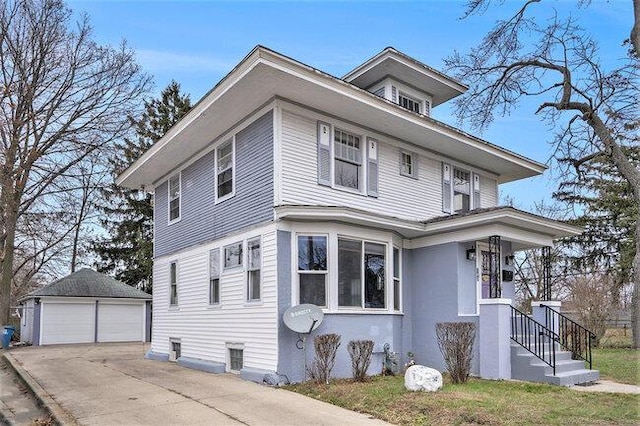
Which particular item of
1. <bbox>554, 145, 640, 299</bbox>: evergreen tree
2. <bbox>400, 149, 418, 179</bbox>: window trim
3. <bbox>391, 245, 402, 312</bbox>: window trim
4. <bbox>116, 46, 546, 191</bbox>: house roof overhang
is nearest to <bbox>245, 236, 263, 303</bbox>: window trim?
<bbox>116, 46, 546, 191</bbox>: house roof overhang

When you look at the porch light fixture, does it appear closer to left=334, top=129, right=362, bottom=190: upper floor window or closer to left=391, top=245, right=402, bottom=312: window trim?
left=391, top=245, right=402, bottom=312: window trim

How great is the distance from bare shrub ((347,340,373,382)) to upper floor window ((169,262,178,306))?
657 cm

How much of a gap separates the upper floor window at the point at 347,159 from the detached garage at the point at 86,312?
62.2 feet

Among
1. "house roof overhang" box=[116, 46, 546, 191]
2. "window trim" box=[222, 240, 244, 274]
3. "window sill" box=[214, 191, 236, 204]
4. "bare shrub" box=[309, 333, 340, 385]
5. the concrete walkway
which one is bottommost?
the concrete walkway

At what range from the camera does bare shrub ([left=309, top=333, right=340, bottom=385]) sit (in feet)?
30.7

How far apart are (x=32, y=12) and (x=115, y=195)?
14080mm

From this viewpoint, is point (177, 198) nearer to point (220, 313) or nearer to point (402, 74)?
point (220, 313)

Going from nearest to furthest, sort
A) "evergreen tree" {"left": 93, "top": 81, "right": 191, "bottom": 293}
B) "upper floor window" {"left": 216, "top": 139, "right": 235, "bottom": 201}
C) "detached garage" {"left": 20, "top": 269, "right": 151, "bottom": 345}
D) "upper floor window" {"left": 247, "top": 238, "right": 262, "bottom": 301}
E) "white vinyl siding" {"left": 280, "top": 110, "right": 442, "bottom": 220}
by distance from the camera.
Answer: "white vinyl siding" {"left": 280, "top": 110, "right": 442, "bottom": 220} → "upper floor window" {"left": 247, "top": 238, "right": 262, "bottom": 301} → "upper floor window" {"left": 216, "top": 139, "right": 235, "bottom": 201} → "detached garage" {"left": 20, "top": 269, "right": 151, "bottom": 345} → "evergreen tree" {"left": 93, "top": 81, "right": 191, "bottom": 293}

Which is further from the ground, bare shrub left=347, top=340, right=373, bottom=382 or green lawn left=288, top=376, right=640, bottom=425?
bare shrub left=347, top=340, right=373, bottom=382

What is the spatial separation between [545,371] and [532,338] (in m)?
1.73

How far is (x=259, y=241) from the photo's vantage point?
10.5 meters

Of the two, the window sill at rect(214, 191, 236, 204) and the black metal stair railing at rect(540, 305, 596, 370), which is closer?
the black metal stair railing at rect(540, 305, 596, 370)

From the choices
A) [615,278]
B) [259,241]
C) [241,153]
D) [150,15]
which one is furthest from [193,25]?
[615,278]

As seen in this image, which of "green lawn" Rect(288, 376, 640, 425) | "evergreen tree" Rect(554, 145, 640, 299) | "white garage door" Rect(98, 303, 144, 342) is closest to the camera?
"green lawn" Rect(288, 376, 640, 425)
